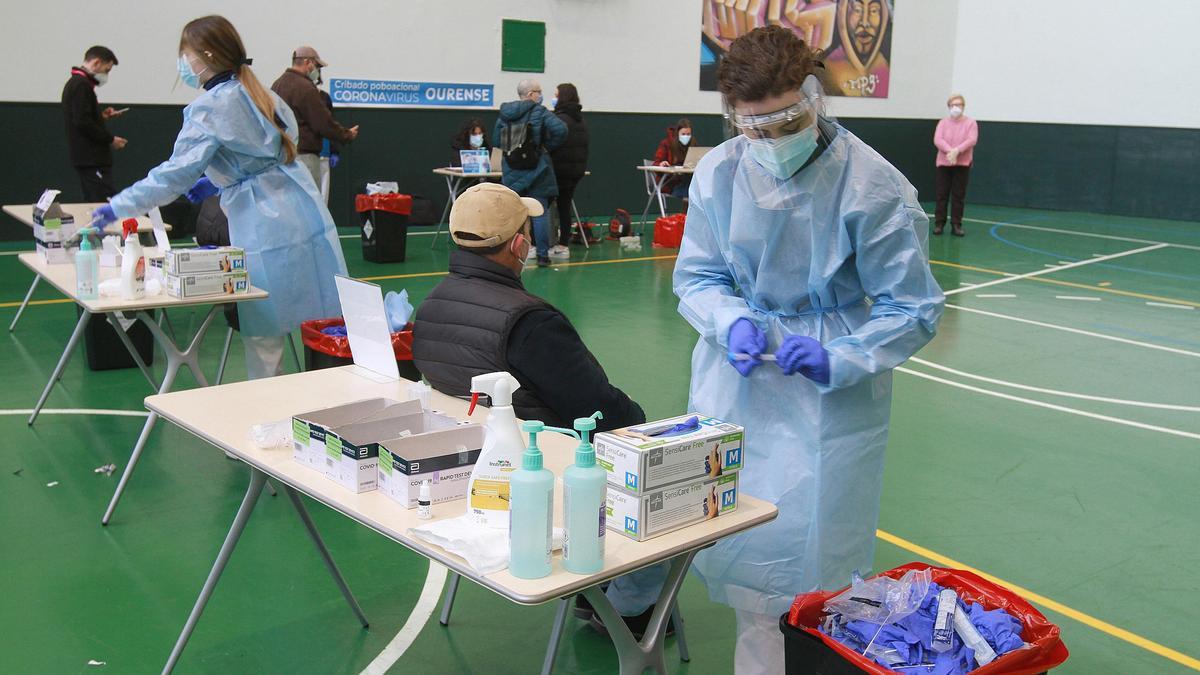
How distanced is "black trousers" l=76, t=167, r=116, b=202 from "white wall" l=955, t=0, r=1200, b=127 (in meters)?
13.3

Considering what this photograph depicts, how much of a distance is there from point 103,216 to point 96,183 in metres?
5.09

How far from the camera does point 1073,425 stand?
5.47 m

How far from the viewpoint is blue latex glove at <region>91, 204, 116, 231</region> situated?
14.1 feet

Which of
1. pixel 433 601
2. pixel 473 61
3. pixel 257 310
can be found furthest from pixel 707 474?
pixel 473 61

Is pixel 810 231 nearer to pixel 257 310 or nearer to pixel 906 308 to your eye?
pixel 906 308

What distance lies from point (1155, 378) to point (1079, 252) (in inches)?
236

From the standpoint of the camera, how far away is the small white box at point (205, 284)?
4.28 m

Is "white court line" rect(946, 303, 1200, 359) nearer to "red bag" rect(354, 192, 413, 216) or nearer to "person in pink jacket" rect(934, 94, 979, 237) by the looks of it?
"red bag" rect(354, 192, 413, 216)

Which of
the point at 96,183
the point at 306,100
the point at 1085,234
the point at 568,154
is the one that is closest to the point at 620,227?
the point at 568,154

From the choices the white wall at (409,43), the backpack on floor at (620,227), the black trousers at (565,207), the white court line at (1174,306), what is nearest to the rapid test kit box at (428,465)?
the white court line at (1174,306)

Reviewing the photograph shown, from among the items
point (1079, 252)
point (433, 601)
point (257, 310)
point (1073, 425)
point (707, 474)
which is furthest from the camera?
point (1079, 252)

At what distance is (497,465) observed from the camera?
2.07 m

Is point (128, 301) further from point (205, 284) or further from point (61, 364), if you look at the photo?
point (61, 364)

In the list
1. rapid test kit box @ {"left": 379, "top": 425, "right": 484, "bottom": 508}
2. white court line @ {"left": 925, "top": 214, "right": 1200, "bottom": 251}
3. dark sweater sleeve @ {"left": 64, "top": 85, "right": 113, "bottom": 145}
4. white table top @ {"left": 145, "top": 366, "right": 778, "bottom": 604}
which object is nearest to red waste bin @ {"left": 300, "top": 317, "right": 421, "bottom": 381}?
white table top @ {"left": 145, "top": 366, "right": 778, "bottom": 604}
